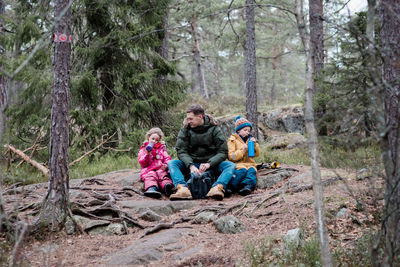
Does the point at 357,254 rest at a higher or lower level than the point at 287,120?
lower

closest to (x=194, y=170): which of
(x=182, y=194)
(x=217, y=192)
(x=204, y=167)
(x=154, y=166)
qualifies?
(x=204, y=167)

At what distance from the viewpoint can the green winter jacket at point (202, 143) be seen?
682 centimetres

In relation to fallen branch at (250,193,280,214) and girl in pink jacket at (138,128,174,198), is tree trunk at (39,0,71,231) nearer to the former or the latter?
girl in pink jacket at (138,128,174,198)

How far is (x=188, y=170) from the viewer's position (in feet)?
22.8

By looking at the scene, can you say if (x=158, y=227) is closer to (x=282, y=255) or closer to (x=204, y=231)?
(x=204, y=231)

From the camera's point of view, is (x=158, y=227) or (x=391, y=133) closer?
(x=391, y=133)

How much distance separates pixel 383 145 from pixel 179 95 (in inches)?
370

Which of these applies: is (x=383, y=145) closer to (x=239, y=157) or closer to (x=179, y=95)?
(x=239, y=157)

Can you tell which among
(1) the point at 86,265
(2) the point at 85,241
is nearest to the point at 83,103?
(2) the point at 85,241

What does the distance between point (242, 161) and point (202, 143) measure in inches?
37.0

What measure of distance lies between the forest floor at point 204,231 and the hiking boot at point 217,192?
0.44 feet

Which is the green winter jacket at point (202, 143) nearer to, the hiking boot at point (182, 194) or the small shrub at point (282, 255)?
the hiking boot at point (182, 194)

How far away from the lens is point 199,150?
6.91m

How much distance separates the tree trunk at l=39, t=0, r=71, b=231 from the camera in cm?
452
